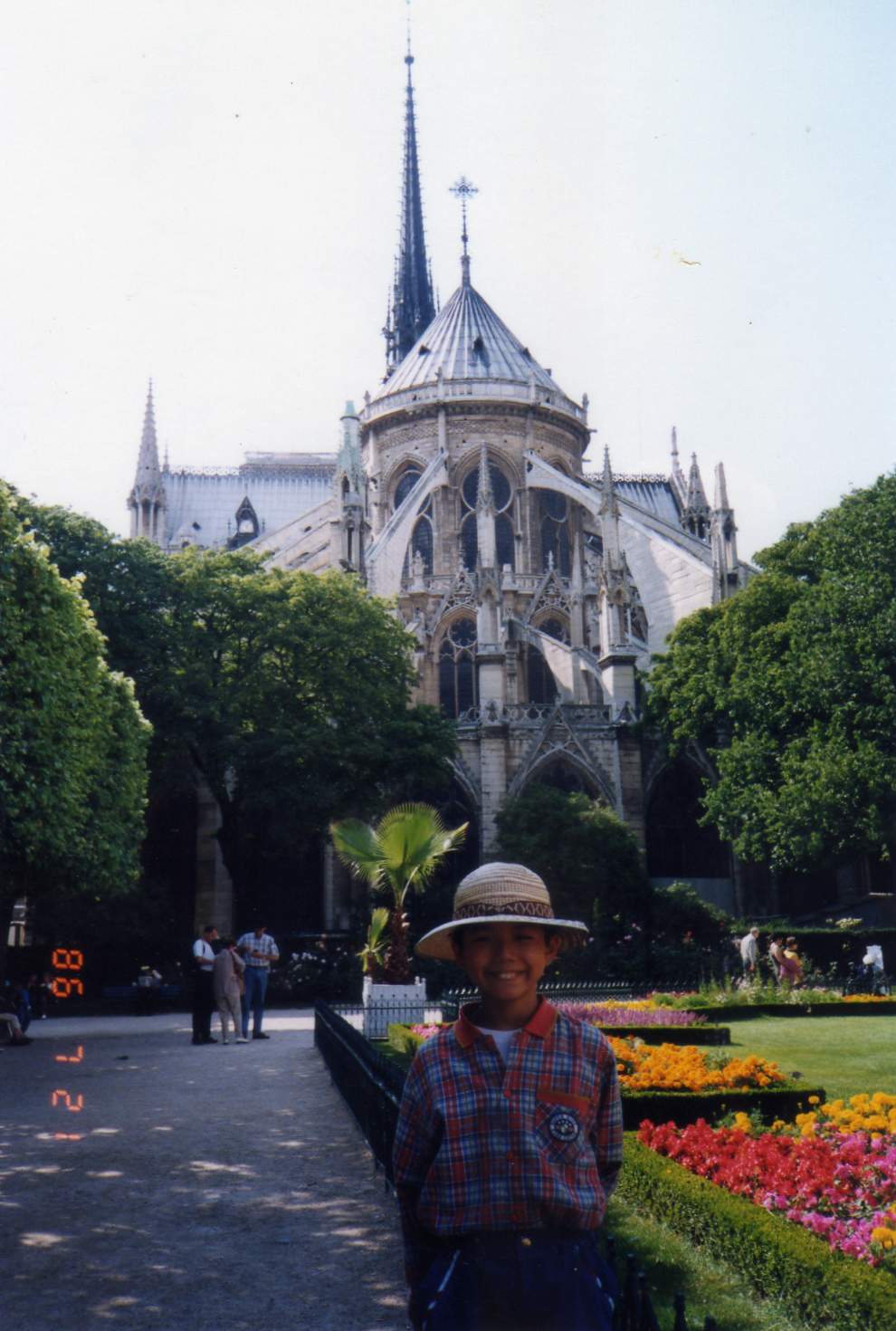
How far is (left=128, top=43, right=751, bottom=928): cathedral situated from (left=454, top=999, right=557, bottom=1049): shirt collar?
36838mm

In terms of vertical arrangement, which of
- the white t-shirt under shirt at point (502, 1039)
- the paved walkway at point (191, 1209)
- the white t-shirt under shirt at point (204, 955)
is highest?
the white t-shirt under shirt at point (204, 955)

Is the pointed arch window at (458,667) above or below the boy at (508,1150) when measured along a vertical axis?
above

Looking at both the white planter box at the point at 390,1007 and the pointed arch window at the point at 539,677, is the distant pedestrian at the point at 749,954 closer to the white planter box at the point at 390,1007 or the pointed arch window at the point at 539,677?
the white planter box at the point at 390,1007

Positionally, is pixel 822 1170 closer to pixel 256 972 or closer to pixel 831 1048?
pixel 831 1048

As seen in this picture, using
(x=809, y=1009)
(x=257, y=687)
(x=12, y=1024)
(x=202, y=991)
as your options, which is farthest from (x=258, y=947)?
(x=257, y=687)

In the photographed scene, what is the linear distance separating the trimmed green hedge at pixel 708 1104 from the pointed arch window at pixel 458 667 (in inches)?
1504

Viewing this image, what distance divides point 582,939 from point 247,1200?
561 centimetres

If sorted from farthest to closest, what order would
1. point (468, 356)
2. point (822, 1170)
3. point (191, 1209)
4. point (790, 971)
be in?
point (468, 356) < point (790, 971) < point (191, 1209) < point (822, 1170)

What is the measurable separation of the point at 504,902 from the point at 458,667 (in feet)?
150

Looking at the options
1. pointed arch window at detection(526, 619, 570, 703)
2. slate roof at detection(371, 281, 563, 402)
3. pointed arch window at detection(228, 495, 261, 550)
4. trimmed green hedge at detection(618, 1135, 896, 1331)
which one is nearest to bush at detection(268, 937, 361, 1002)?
pointed arch window at detection(526, 619, 570, 703)

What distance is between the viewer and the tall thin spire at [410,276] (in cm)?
8319

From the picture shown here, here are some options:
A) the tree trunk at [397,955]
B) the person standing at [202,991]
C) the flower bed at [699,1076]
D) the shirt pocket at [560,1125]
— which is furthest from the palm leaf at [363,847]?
the shirt pocket at [560,1125]

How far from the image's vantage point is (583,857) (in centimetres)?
3550

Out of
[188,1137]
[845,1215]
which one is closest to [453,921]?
[845,1215]
